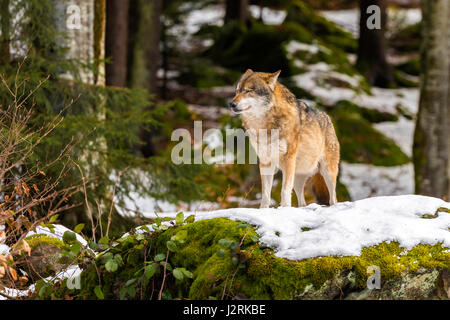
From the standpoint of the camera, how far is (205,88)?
791 inches

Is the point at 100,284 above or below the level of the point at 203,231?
below

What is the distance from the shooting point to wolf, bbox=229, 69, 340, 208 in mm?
5152

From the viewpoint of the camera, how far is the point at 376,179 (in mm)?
15555

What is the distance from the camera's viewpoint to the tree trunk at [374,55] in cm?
2172

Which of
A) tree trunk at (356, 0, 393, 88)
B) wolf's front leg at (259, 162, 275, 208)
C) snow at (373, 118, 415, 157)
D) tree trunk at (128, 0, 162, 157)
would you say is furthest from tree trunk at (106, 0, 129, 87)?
tree trunk at (356, 0, 393, 88)

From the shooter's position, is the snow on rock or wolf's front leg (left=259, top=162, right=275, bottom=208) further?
the snow on rock

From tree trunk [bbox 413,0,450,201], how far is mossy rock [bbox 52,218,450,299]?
24.9 feet

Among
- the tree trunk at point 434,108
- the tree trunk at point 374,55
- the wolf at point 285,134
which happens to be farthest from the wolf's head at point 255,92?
the tree trunk at point 374,55

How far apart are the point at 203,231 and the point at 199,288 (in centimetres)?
62

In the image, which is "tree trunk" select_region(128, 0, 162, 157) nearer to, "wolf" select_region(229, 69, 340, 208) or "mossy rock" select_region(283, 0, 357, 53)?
"wolf" select_region(229, 69, 340, 208)

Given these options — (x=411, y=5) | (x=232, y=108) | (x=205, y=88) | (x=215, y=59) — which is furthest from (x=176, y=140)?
(x=411, y=5)
